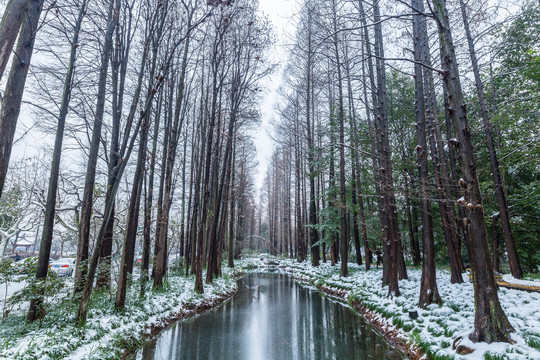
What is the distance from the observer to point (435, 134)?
9336 millimetres

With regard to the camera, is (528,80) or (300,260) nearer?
(528,80)

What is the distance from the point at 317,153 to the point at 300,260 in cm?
1210

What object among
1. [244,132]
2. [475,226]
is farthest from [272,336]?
[244,132]

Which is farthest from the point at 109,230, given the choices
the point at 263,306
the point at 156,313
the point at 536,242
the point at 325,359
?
the point at 536,242

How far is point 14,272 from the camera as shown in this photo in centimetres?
505

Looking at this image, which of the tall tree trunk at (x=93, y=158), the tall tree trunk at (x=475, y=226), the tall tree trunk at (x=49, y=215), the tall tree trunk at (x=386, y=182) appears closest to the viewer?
the tall tree trunk at (x=475, y=226)

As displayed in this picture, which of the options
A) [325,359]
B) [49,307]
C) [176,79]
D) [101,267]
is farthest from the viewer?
[176,79]

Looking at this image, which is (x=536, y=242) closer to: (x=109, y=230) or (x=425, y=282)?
(x=425, y=282)

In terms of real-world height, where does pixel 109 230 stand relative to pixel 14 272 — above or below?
above

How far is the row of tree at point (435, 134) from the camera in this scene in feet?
15.0

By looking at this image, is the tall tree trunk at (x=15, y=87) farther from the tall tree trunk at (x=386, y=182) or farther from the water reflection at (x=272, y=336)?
the tall tree trunk at (x=386, y=182)

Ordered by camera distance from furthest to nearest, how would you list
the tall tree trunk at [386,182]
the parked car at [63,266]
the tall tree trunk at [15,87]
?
the parked car at [63,266]
the tall tree trunk at [386,182]
the tall tree trunk at [15,87]

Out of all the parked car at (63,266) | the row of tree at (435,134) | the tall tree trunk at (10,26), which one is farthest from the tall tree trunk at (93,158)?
the parked car at (63,266)

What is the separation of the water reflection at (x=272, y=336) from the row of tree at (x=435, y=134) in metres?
1.85
